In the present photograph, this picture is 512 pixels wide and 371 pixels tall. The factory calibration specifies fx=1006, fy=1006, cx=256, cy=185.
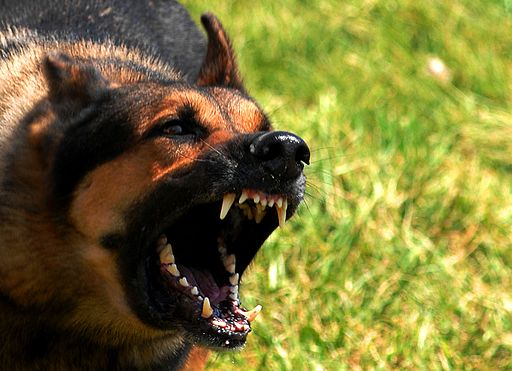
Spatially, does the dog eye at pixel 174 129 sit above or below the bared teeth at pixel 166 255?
above

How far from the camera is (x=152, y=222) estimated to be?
12.1ft

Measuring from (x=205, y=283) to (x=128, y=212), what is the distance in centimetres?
51

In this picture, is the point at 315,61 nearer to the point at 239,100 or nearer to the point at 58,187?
the point at 239,100

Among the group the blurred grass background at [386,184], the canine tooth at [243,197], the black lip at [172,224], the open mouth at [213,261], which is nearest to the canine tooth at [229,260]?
the open mouth at [213,261]

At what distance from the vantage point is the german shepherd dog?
12.0ft

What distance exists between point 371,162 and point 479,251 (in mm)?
917

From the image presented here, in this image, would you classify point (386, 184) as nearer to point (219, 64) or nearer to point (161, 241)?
point (219, 64)

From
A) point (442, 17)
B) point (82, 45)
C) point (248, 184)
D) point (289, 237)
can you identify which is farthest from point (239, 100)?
point (442, 17)

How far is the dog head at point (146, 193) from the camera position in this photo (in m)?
3.65

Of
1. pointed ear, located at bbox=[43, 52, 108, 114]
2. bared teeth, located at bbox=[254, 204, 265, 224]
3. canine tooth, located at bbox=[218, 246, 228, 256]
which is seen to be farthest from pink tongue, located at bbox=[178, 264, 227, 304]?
pointed ear, located at bbox=[43, 52, 108, 114]

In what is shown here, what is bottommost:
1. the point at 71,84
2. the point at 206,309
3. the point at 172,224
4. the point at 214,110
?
the point at 206,309

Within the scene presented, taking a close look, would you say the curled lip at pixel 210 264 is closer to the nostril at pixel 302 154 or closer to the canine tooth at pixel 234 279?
the canine tooth at pixel 234 279

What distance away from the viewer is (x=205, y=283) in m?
3.99

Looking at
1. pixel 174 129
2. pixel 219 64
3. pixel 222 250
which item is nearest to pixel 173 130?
pixel 174 129
